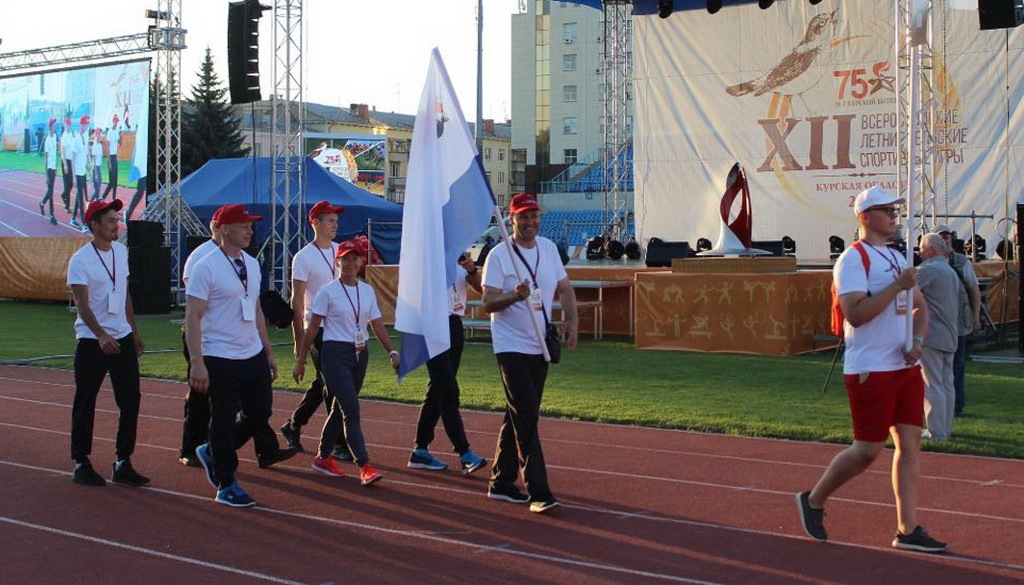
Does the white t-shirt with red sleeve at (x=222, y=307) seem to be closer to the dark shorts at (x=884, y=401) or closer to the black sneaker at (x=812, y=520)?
the black sneaker at (x=812, y=520)

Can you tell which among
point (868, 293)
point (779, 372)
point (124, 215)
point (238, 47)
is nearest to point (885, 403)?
point (868, 293)

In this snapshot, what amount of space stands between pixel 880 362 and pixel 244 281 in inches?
159

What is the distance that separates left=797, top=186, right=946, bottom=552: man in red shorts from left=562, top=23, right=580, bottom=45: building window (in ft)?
332

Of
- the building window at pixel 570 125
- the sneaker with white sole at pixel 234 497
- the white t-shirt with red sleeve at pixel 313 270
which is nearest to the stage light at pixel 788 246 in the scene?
the white t-shirt with red sleeve at pixel 313 270

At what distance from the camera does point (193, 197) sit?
37781 millimetres

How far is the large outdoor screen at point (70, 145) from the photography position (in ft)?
125

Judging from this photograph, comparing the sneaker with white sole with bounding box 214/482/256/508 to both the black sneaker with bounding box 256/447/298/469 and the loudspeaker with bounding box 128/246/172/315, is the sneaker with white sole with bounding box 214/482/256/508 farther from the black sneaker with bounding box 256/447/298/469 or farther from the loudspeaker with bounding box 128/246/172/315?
the loudspeaker with bounding box 128/246/172/315

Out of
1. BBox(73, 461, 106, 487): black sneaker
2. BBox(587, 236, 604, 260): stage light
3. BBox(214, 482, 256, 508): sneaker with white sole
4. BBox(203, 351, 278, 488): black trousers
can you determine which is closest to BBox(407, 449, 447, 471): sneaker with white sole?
BBox(203, 351, 278, 488): black trousers

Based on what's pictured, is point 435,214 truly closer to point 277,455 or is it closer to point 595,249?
point 277,455

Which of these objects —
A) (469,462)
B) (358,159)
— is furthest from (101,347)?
(358,159)

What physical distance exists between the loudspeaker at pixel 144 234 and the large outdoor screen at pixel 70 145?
230 inches

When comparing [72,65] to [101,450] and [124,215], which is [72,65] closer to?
[124,215]

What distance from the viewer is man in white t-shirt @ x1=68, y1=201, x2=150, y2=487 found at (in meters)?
9.27

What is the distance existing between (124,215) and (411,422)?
89.2 feet
